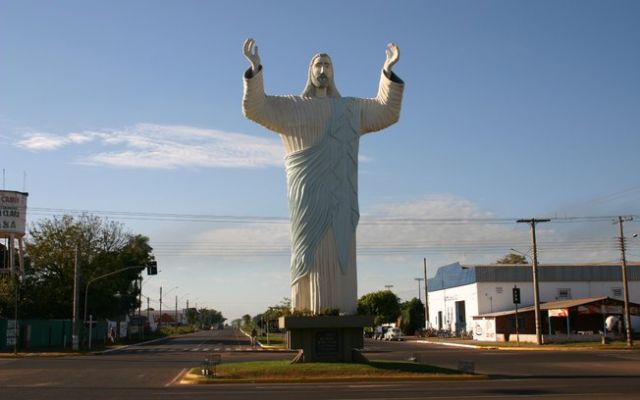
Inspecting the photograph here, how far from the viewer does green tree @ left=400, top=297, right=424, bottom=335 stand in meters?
95.4

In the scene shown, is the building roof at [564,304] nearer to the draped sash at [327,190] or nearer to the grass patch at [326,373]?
the grass patch at [326,373]

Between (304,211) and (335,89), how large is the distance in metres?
4.88

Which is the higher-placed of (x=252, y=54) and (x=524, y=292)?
(x=252, y=54)

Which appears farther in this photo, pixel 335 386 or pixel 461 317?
pixel 461 317

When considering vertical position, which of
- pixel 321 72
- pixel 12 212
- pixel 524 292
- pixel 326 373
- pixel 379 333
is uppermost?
pixel 321 72

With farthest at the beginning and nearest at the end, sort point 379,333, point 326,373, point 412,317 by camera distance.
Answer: point 412,317 < point 379,333 < point 326,373

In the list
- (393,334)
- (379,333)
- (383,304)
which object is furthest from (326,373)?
(383,304)

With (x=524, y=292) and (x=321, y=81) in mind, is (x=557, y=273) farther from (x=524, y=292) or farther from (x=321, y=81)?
(x=321, y=81)

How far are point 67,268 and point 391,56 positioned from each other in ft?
165

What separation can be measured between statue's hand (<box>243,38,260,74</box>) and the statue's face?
110 inches

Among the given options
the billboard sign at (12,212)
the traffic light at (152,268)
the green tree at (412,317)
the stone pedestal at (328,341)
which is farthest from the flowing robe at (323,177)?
the green tree at (412,317)

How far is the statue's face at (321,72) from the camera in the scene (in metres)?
28.1

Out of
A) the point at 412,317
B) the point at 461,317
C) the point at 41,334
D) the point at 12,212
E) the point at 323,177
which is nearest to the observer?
the point at 323,177

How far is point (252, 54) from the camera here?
26094 mm
